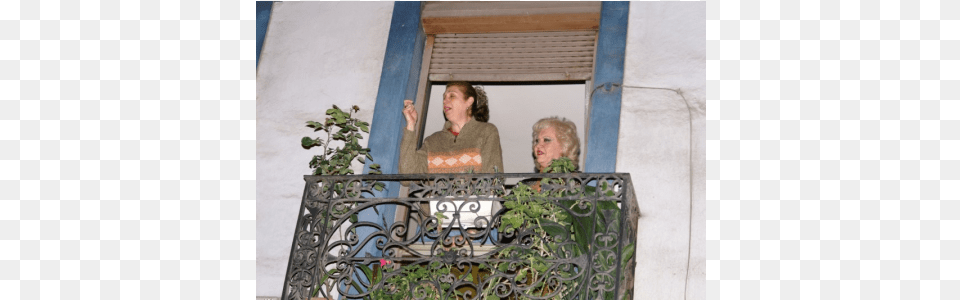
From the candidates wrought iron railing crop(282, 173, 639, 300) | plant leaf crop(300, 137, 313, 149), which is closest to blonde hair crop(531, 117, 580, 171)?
wrought iron railing crop(282, 173, 639, 300)

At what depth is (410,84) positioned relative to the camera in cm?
670

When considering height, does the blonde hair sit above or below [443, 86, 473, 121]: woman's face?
below

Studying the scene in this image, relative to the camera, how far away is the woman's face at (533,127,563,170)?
6.07m

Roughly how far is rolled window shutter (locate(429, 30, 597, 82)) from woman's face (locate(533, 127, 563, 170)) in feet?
2.01

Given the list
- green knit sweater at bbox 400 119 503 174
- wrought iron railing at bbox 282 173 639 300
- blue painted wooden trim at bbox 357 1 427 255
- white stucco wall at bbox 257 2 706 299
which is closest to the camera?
wrought iron railing at bbox 282 173 639 300

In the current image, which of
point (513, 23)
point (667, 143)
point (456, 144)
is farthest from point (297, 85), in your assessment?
point (667, 143)

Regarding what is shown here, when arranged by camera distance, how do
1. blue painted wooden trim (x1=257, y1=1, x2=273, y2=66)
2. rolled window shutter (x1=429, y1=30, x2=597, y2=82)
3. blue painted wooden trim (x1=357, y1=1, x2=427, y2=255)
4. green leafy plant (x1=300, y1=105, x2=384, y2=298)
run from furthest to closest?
1. blue painted wooden trim (x1=257, y1=1, x2=273, y2=66)
2. rolled window shutter (x1=429, y1=30, x2=597, y2=82)
3. blue painted wooden trim (x1=357, y1=1, x2=427, y2=255)
4. green leafy plant (x1=300, y1=105, x2=384, y2=298)

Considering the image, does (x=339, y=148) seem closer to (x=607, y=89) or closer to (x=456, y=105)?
(x=456, y=105)

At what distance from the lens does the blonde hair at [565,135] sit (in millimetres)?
6098

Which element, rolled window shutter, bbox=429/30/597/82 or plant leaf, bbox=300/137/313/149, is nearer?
plant leaf, bbox=300/137/313/149

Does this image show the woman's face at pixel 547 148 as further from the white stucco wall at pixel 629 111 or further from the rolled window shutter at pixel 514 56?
the rolled window shutter at pixel 514 56

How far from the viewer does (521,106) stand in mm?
8859

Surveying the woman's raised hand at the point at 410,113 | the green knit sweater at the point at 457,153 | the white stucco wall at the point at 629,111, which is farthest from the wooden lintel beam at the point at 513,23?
the woman's raised hand at the point at 410,113

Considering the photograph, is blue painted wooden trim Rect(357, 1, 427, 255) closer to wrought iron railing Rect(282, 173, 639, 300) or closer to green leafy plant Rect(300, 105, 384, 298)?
green leafy plant Rect(300, 105, 384, 298)
